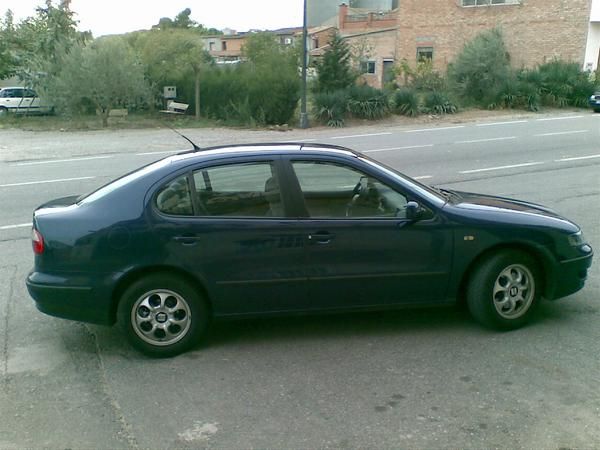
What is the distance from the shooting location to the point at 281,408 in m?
3.60

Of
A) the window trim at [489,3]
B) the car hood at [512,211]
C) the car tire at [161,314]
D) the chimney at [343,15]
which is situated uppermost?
the chimney at [343,15]

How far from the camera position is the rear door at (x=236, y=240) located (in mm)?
4254

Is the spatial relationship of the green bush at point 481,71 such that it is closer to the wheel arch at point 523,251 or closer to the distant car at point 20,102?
the distant car at point 20,102

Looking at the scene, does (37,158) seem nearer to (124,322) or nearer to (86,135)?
(86,135)

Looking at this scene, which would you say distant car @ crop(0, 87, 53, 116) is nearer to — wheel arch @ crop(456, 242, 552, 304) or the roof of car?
the roof of car

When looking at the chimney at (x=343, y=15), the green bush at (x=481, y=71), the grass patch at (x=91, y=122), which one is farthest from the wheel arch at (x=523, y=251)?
the chimney at (x=343, y=15)

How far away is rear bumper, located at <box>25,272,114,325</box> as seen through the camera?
166 inches

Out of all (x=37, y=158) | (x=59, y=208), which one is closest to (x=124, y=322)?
(x=59, y=208)

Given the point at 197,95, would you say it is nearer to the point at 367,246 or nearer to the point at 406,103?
the point at 406,103

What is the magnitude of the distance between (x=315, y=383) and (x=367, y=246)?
1085 mm

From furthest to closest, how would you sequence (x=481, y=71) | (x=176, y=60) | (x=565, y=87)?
(x=176, y=60), (x=481, y=71), (x=565, y=87)

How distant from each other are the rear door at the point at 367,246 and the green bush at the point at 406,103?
22460 mm

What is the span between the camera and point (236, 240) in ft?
14.0

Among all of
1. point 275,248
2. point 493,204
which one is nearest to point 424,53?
point 493,204
